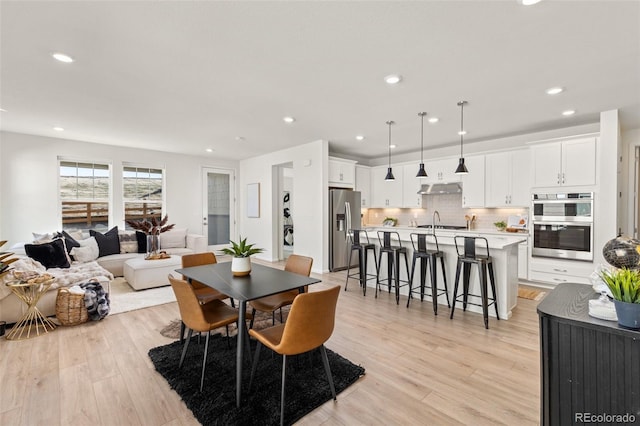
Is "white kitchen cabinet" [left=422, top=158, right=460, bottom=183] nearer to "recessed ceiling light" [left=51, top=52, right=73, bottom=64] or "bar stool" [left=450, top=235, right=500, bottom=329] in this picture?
"bar stool" [left=450, top=235, right=500, bottom=329]

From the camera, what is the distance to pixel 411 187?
6777 millimetres

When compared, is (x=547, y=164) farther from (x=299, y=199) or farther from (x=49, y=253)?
(x=49, y=253)

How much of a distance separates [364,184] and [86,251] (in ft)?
18.7

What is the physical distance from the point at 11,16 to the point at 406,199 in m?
6.46

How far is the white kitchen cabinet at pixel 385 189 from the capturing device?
6996 millimetres

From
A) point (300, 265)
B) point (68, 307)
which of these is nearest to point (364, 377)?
point (300, 265)

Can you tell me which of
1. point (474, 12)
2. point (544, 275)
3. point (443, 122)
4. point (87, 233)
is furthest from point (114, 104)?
point (544, 275)

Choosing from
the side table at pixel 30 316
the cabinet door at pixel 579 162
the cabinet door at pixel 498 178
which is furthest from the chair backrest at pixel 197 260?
the cabinet door at pixel 579 162

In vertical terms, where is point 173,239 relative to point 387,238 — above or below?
below

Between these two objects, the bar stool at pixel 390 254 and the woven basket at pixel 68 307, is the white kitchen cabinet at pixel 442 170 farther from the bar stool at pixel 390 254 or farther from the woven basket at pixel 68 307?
the woven basket at pixel 68 307

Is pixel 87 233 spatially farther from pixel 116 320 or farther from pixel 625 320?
pixel 625 320

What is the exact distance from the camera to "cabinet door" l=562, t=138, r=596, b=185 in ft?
14.3

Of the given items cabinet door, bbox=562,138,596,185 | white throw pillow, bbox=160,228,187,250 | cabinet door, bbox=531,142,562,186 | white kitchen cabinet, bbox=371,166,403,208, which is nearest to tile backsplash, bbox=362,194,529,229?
white kitchen cabinet, bbox=371,166,403,208

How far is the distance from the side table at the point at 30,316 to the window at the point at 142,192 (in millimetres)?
3698
